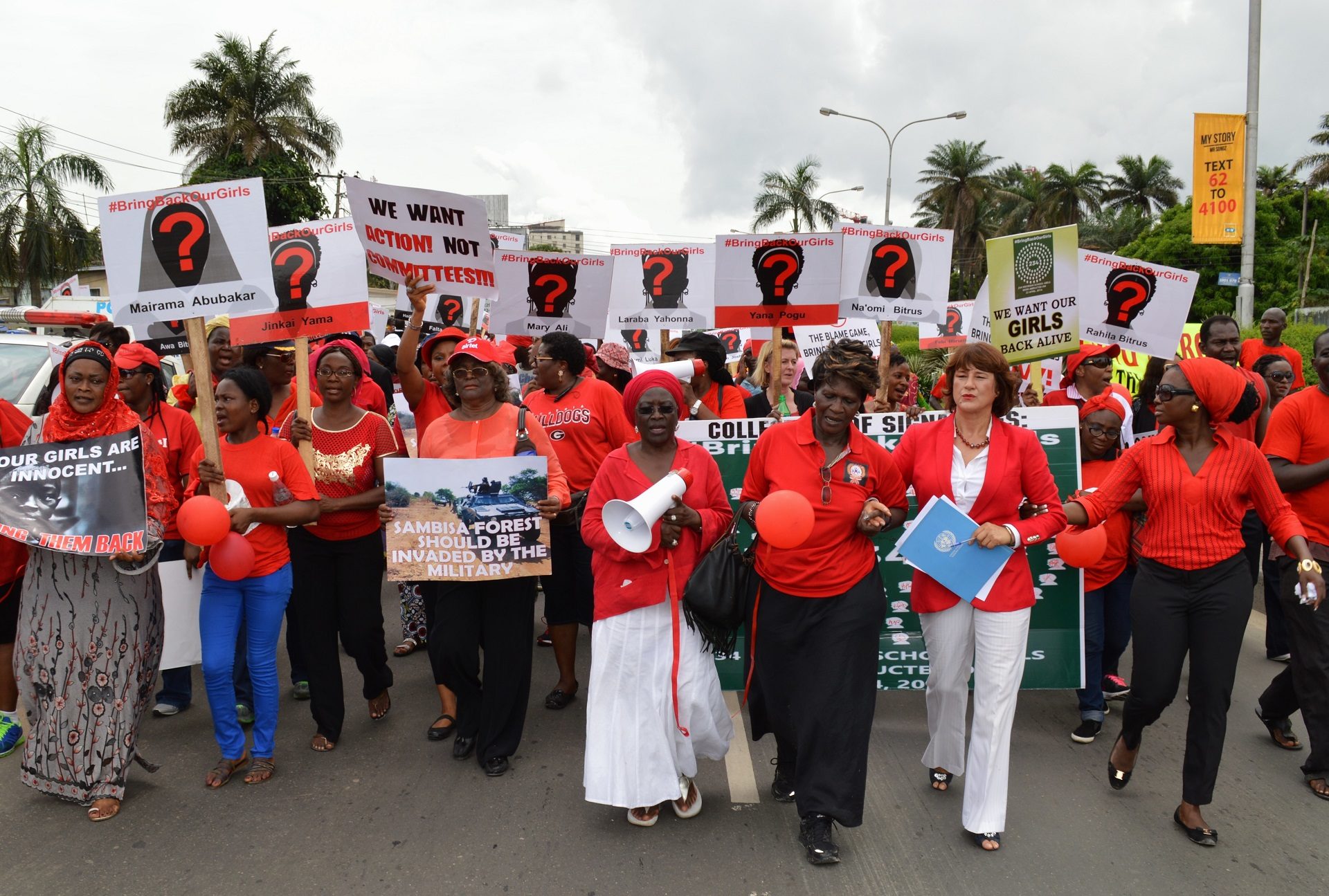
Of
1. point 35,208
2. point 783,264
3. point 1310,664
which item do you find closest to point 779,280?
point 783,264

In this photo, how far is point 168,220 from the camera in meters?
4.75

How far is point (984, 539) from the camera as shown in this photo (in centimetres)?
380

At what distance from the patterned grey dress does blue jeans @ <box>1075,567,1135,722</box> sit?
14.8ft

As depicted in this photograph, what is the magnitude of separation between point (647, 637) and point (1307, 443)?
3.18m

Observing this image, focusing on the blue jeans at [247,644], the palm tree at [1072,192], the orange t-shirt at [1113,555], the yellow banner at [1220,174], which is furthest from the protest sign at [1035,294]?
the palm tree at [1072,192]

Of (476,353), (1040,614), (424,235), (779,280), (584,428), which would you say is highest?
(424,235)

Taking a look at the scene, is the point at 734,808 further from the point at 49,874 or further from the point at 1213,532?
the point at 49,874

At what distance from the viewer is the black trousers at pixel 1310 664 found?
430 cm

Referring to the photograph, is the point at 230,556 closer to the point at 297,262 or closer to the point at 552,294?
the point at 297,262

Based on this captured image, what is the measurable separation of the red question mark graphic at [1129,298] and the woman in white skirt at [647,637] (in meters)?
4.83

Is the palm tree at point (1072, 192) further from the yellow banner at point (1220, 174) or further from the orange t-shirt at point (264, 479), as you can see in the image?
the orange t-shirt at point (264, 479)

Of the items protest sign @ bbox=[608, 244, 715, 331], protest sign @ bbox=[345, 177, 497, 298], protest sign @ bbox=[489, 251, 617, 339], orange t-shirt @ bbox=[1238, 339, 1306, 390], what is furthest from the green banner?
protest sign @ bbox=[608, 244, 715, 331]

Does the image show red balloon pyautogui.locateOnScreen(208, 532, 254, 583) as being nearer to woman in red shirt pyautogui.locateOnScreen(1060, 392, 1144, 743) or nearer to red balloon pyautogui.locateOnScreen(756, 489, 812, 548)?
red balloon pyautogui.locateOnScreen(756, 489, 812, 548)

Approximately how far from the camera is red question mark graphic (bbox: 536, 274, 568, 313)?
27.5 ft
